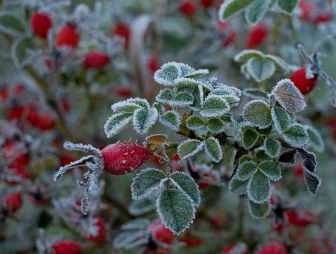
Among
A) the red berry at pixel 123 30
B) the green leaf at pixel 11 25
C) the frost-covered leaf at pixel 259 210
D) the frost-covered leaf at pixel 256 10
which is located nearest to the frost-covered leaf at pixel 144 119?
the frost-covered leaf at pixel 259 210

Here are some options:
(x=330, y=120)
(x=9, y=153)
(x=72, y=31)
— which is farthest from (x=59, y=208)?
(x=330, y=120)

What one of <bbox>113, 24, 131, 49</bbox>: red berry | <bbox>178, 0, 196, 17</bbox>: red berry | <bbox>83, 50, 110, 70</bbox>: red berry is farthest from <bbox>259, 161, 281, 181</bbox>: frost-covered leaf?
<bbox>178, 0, 196, 17</bbox>: red berry

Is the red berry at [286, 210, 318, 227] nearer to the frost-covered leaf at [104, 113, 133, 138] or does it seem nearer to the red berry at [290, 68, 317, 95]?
the red berry at [290, 68, 317, 95]

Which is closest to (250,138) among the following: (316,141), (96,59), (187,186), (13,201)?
(187,186)

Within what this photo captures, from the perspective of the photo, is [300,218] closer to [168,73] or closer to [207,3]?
[168,73]

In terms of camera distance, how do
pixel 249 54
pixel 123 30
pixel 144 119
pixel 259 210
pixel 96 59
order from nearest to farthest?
pixel 144 119 < pixel 259 210 < pixel 249 54 < pixel 96 59 < pixel 123 30

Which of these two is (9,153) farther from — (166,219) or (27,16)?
(166,219)
